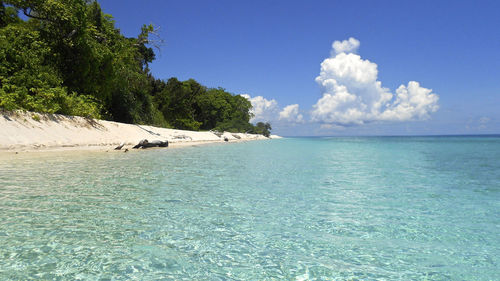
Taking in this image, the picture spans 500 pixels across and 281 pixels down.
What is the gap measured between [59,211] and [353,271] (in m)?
4.73

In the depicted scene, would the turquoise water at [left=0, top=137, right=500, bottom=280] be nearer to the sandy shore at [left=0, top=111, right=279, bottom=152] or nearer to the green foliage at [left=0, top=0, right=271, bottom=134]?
the sandy shore at [left=0, top=111, right=279, bottom=152]

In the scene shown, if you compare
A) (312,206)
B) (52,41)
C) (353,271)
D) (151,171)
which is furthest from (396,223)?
(52,41)

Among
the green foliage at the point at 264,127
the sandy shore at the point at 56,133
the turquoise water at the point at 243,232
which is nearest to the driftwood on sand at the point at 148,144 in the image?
the sandy shore at the point at 56,133

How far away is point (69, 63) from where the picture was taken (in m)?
27.4

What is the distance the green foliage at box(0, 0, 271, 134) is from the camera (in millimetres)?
20250

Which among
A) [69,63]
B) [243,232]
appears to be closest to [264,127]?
[69,63]

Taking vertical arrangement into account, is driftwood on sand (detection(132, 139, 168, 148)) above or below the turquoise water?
above

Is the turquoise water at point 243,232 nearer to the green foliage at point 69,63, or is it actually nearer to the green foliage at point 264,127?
the green foliage at point 69,63

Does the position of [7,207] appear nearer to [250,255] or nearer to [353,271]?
[250,255]

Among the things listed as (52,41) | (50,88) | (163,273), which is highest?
(52,41)

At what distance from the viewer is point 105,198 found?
627 cm

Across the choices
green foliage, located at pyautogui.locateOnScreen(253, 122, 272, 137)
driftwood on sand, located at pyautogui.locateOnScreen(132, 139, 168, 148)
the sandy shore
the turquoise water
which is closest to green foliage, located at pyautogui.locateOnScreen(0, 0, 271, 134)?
the sandy shore

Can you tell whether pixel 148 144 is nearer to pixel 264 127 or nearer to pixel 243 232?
pixel 243 232

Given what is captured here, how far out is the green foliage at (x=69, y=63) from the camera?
20250 mm
